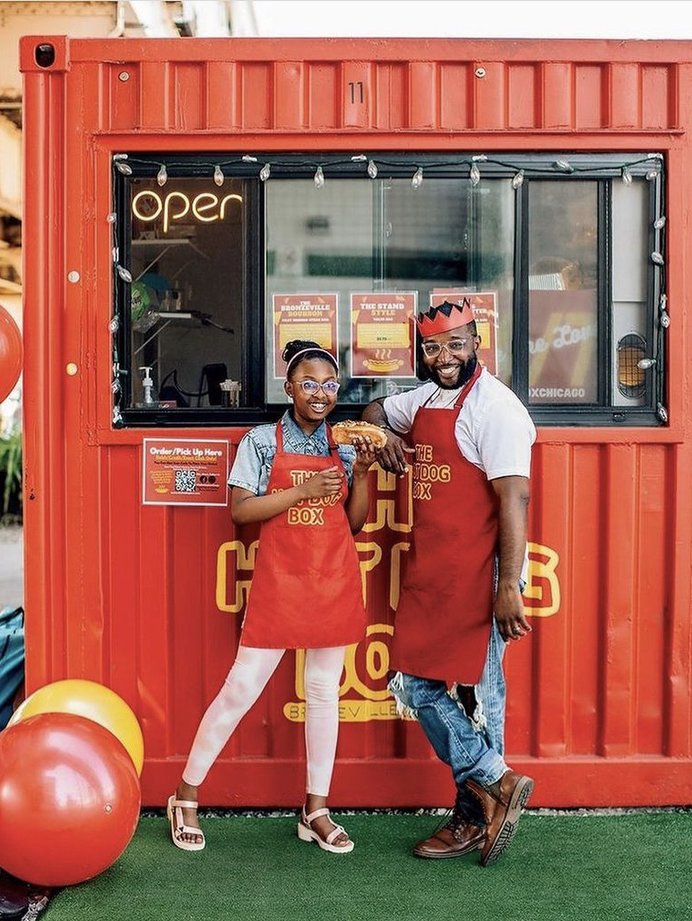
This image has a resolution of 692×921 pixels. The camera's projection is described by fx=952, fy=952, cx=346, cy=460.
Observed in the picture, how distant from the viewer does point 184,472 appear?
4129 mm

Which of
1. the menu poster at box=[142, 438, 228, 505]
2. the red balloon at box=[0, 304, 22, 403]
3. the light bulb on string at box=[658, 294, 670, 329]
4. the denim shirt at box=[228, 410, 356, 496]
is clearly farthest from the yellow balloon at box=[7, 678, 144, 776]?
the light bulb on string at box=[658, 294, 670, 329]

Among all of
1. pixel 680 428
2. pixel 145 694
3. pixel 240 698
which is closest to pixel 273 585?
pixel 240 698

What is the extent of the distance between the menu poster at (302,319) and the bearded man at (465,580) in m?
0.64

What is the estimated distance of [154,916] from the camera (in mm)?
3250

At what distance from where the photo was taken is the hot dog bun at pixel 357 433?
11.7 ft

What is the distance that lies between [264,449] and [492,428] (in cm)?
89

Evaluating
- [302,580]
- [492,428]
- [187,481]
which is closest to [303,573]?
[302,580]

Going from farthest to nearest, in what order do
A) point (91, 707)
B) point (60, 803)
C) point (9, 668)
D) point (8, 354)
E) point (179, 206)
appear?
point (9, 668), point (179, 206), point (8, 354), point (91, 707), point (60, 803)

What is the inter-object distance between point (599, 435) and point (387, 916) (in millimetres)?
2113

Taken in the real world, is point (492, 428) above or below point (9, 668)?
above

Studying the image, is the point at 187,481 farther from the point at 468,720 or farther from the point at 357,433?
the point at 468,720

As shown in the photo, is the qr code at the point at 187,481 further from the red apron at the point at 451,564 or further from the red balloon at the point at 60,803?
the red balloon at the point at 60,803

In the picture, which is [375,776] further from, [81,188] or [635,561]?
[81,188]

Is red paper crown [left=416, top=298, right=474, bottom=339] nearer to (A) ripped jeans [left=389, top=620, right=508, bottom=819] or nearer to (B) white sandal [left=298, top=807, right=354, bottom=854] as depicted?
(A) ripped jeans [left=389, top=620, right=508, bottom=819]
